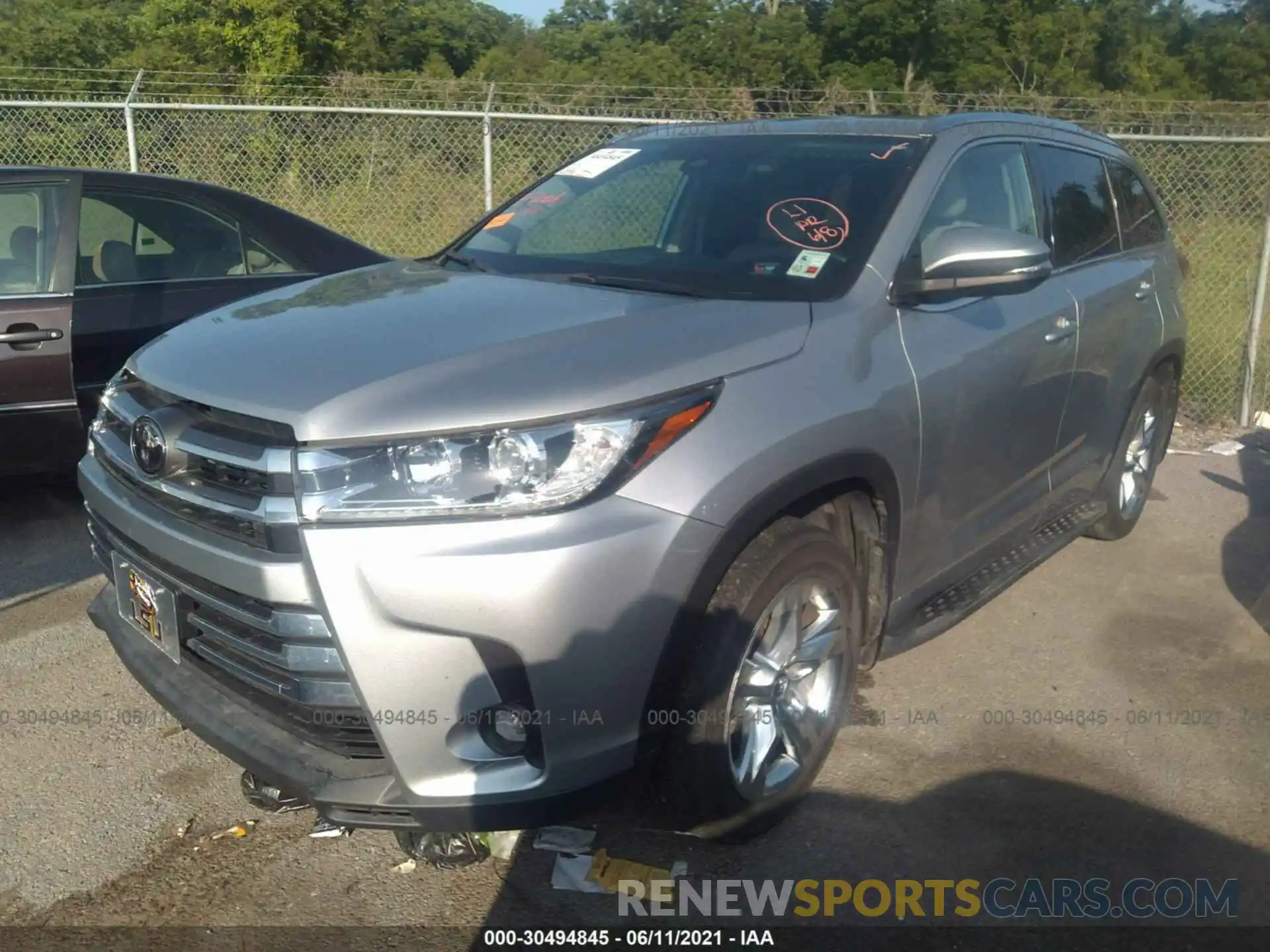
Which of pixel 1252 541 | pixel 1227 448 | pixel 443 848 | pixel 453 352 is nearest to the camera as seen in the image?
pixel 453 352

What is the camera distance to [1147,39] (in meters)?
35.7

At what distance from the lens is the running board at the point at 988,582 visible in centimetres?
347

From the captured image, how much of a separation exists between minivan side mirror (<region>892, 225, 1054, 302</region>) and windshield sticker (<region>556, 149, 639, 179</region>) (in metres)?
1.35

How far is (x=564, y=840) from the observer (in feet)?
9.95

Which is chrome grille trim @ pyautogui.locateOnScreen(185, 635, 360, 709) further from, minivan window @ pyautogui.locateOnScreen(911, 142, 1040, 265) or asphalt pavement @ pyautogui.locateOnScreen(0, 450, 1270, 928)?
minivan window @ pyautogui.locateOnScreen(911, 142, 1040, 265)

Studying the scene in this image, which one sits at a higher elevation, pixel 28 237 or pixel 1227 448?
pixel 28 237

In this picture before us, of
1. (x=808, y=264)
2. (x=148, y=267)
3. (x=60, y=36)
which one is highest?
(x=60, y=36)

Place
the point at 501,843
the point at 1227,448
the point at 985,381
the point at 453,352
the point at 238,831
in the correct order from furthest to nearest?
1. the point at 1227,448
2. the point at 985,381
3. the point at 238,831
4. the point at 501,843
5. the point at 453,352

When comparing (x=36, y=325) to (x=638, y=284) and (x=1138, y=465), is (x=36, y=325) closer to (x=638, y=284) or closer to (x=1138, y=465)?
(x=638, y=284)

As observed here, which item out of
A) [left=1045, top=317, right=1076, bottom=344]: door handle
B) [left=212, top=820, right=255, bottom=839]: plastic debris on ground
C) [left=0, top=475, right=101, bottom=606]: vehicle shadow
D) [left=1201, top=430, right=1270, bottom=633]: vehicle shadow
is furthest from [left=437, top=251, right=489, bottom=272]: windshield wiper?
[left=1201, top=430, right=1270, bottom=633]: vehicle shadow

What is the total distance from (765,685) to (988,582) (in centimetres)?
132

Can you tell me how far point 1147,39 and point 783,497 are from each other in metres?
38.9

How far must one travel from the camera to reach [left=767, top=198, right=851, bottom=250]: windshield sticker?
11.0ft

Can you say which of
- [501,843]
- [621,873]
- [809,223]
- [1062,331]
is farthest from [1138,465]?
[501,843]
